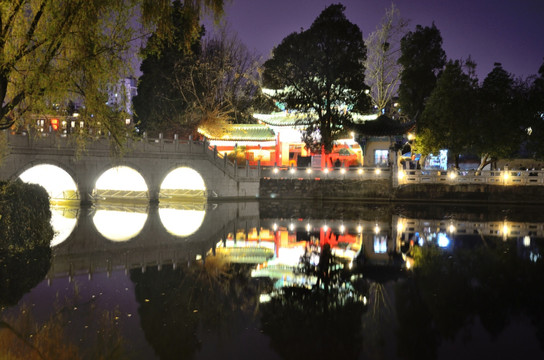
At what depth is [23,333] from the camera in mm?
6758

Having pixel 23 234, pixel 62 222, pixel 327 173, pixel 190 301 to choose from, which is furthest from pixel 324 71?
pixel 190 301

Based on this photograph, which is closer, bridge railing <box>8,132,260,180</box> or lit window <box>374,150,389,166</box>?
bridge railing <box>8,132,260,180</box>

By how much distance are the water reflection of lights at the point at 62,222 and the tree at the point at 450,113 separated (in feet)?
78.6

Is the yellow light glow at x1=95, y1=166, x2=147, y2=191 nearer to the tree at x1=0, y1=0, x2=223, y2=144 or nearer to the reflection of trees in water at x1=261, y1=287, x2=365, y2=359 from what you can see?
the tree at x1=0, y1=0, x2=223, y2=144

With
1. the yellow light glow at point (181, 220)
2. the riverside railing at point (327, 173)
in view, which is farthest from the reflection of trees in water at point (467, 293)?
the riverside railing at point (327, 173)

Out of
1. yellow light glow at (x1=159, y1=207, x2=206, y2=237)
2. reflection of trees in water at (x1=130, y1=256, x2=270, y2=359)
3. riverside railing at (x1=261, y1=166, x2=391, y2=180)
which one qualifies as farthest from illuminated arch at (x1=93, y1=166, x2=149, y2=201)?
reflection of trees in water at (x1=130, y1=256, x2=270, y2=359)

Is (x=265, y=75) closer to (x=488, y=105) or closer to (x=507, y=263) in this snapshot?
(x=488, y=105)

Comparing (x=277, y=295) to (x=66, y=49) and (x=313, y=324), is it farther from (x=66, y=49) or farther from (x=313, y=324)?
(x=66, y=49)

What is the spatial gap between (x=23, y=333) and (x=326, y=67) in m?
27.5

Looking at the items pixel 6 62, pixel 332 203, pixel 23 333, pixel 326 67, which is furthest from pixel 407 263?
pixel 326 67

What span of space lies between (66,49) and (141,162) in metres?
19.9

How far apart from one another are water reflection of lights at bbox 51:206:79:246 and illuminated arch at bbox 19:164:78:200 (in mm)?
4231

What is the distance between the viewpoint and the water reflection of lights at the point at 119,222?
16.3 metres

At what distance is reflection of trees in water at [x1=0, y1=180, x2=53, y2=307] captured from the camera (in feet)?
33.6
